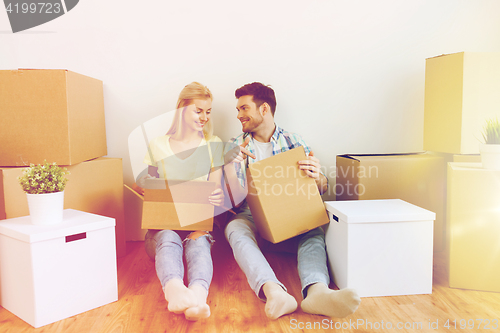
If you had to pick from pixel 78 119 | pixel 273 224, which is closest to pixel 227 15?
pixel 78 119

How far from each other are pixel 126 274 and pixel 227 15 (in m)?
1.42

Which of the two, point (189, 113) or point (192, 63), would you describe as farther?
point (192, 63)

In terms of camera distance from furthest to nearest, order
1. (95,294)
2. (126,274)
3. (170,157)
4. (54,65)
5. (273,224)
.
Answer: (54,65) < (170,157) < (126,274) < (273,224) < (95,294)

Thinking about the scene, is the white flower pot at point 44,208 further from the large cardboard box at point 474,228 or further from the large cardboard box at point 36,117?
the large cardboard box at point 474,228

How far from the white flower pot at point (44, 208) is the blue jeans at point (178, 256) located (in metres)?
0.37

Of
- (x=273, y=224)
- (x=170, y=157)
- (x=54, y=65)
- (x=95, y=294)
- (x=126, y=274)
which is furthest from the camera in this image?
(x=54, y=65)

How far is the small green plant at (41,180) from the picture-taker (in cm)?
107

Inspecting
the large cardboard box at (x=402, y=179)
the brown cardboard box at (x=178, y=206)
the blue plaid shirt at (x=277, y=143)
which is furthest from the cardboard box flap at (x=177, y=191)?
the large cardboard box at (x=402, y=179)

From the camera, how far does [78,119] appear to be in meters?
1.43

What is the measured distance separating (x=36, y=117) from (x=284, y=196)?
1.07 meters

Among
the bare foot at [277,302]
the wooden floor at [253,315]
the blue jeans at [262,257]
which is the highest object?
the blue jeans at [262,257]

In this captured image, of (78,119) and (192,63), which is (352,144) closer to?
(192,63)

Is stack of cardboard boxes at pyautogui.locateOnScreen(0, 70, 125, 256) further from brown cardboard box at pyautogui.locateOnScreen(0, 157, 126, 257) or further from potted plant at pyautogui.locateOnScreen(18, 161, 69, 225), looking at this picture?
potted plant at pyautogui.locateOnScreen(18, 161, 69, 225)

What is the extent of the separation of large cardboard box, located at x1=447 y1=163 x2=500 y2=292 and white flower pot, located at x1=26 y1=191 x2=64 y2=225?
1.44 metres
